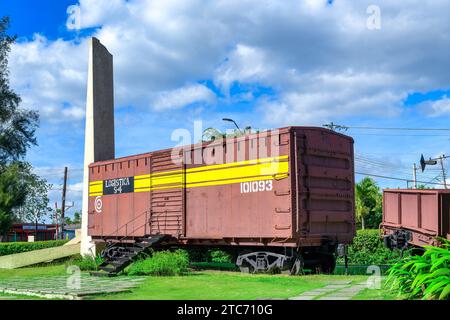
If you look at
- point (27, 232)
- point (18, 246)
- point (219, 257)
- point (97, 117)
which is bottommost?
point (27, 232)

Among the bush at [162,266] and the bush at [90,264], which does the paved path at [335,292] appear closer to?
A: the bush at [162,266]

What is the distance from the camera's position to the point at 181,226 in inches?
723

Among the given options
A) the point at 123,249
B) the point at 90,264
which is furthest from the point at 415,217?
the point at 90,264

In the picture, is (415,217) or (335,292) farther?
(415,217)

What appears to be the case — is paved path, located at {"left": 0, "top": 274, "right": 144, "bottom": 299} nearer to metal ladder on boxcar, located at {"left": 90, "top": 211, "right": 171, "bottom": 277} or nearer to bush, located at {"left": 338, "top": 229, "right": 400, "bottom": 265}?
metal ladder on boxcar, located at {"left": 90, "top": 211, "right": 171, "bottom": 277}

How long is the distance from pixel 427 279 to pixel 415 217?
24.2 ft

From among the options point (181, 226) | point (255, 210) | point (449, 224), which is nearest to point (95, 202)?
point (181, 226)

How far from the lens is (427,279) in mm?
8250

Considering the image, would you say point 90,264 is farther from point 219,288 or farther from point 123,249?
point 219,288

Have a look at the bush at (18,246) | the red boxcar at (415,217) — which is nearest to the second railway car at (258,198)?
the red boxcar at (415,217)

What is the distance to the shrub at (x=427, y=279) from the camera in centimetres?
755

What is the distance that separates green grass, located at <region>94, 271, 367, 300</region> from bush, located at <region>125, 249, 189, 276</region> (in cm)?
161

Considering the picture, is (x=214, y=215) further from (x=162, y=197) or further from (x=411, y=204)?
(x=411, y=204)
